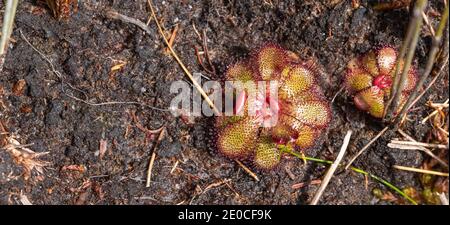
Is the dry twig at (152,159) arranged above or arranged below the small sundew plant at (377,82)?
below

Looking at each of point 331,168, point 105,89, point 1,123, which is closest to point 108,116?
point 105,89

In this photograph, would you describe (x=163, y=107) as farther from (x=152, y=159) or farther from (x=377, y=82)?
(x=377, y=82)

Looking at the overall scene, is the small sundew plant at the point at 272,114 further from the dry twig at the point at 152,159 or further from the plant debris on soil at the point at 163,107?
the dry twig at the point at 152,159

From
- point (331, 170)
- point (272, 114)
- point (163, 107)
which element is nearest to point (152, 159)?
point (163, 107)

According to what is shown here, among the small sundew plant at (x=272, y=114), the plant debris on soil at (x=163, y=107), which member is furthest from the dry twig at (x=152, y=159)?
the small sundew plant at (x=272, y=114)
